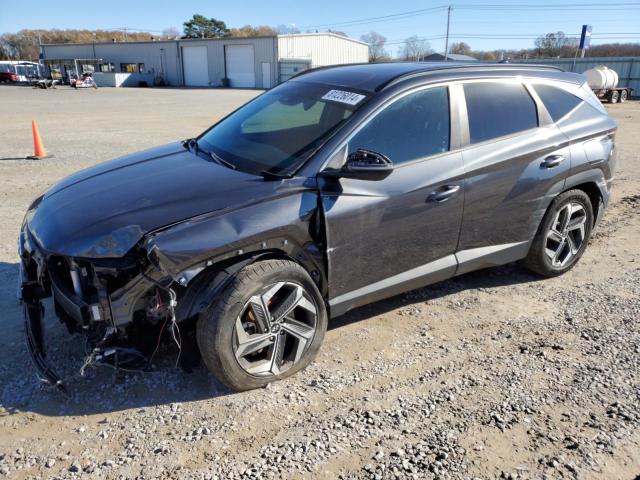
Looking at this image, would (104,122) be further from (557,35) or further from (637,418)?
(557,35)

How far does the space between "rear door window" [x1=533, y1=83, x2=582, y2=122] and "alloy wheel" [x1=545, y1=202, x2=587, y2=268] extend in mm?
826

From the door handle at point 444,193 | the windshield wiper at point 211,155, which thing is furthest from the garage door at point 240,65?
the door handle at point 444,193

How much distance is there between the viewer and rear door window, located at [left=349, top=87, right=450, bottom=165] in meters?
3.38

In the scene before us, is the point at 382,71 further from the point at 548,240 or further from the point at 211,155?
the point at 548,240

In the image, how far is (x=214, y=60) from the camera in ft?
178

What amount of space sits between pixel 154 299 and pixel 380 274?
153 cm

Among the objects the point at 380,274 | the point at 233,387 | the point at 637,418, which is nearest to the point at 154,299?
the point at 233,387

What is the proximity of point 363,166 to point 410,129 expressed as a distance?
27.3 inches

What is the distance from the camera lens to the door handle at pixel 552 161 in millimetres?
4172

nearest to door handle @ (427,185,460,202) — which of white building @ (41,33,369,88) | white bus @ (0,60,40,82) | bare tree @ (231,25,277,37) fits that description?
white building @ (41,33,369,88)

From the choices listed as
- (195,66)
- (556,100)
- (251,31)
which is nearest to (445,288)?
(556,100)

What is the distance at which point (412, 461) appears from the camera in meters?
2.54

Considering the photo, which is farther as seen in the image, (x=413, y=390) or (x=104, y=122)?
(x=104, y=122)

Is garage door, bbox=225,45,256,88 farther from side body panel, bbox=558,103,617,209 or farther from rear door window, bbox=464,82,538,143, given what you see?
rear door window, bbox=464,82,538,143
